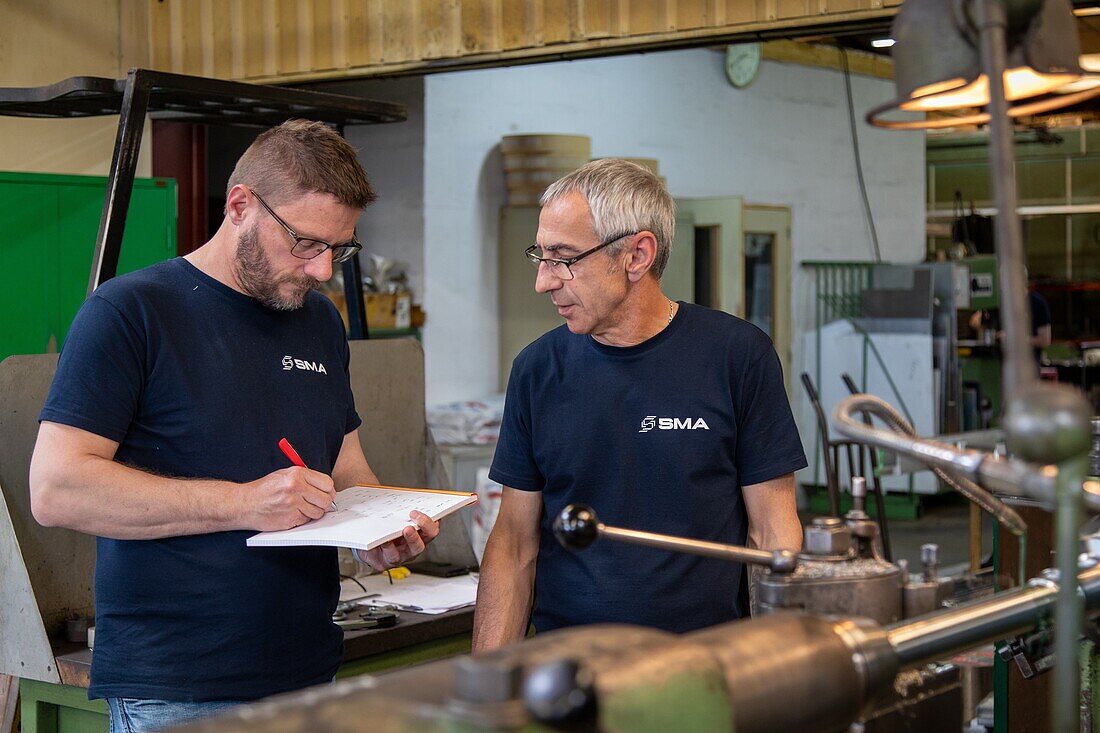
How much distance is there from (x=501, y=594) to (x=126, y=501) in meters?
0.69

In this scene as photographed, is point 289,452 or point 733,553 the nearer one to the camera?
point 733,553

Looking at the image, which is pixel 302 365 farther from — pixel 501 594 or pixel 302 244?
pixel 501 594

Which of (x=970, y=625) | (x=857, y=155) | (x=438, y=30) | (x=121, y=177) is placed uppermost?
(x=857, y=155)

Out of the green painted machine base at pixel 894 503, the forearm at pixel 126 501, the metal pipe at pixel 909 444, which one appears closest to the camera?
the metal pipe at pixel 909 444

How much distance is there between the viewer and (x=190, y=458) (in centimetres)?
196

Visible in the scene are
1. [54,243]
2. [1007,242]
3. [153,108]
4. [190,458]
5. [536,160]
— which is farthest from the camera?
[536,160]

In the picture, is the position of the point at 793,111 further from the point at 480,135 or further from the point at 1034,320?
the point at 480,135

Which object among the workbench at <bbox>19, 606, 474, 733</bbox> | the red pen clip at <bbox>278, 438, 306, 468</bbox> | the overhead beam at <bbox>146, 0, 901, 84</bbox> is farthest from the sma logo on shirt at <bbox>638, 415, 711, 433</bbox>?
the overhead beam at <bbox>146, 0, 901, 84</bbox>

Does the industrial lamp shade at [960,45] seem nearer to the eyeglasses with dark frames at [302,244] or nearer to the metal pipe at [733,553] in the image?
the metal pipe at [733,553]

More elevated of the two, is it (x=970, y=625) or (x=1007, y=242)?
(x=1007, y=242)

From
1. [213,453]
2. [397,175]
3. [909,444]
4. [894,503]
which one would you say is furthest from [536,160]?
[909,444]

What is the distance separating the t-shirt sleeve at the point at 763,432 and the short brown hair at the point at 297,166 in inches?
30.7

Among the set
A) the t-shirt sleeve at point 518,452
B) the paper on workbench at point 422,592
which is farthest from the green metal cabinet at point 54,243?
the t-shirt sleeve at point 518,452

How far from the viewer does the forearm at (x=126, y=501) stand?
1.82m
